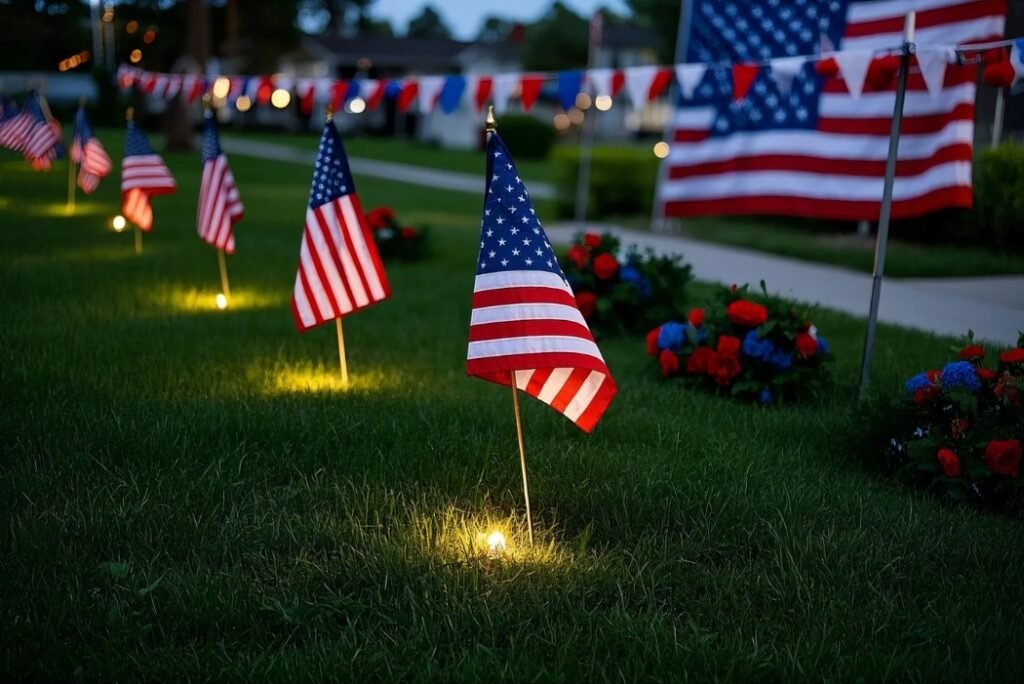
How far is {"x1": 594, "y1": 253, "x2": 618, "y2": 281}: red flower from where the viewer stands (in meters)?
8.38

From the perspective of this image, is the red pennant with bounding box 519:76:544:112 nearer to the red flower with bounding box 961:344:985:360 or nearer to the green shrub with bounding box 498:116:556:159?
the red flower with bounding box 961:344:985:360

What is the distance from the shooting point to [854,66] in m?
6.95

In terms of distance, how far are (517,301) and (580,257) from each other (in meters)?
4.59

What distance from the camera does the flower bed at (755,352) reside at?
643cm

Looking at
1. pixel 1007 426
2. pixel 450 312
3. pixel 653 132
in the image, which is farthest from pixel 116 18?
pixel 1007 426

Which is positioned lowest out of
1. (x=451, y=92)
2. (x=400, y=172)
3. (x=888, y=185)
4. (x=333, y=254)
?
(x=400, y=172)

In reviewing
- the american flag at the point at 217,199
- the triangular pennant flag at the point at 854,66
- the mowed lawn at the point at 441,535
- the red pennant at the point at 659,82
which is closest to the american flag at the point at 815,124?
A: the red pennant at the point at 659,82

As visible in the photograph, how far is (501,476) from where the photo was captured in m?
4.92

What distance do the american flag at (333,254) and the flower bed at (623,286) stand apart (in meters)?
2.50

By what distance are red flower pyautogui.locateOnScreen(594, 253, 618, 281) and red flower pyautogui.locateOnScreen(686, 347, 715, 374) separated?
182cm

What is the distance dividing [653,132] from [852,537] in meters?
60.3

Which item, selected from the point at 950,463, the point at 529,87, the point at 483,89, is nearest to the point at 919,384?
the point at 950,463

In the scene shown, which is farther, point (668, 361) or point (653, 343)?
point (653, 343)

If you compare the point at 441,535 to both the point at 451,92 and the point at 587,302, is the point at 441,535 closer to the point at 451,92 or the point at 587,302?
the point at 587,302
